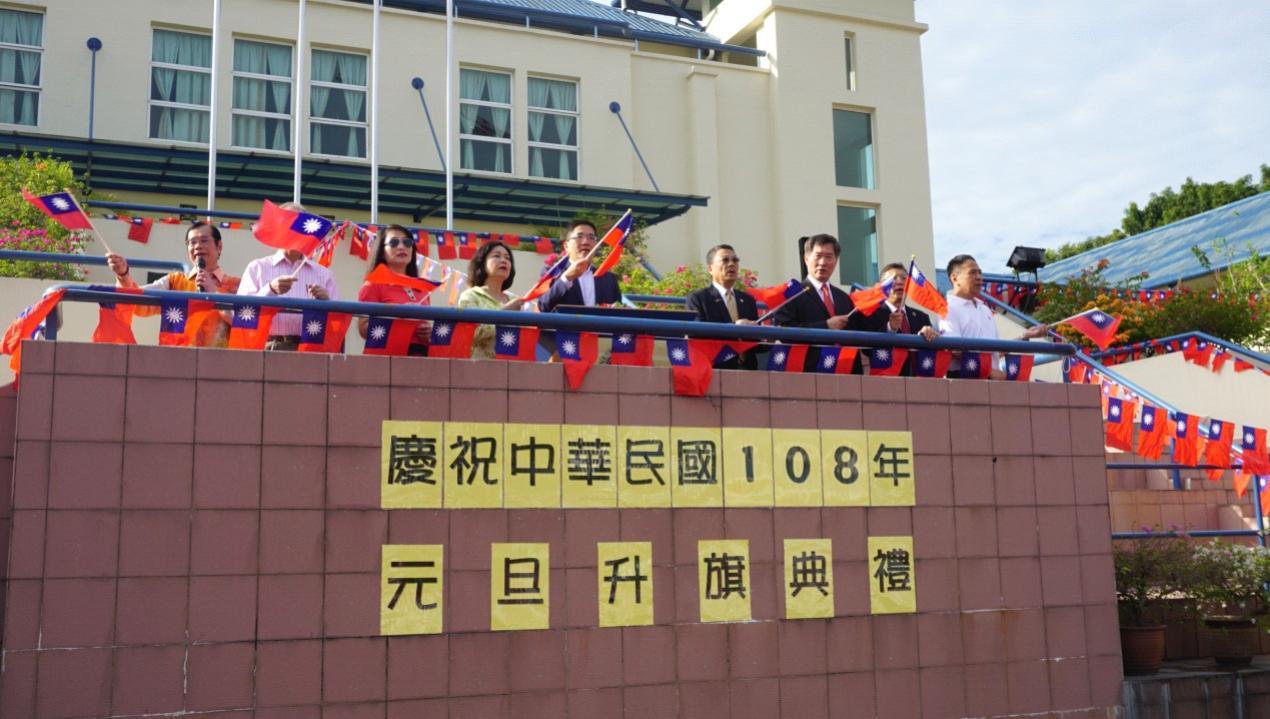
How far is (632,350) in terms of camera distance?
781cm

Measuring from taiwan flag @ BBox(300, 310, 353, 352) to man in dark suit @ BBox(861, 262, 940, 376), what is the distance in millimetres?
3877

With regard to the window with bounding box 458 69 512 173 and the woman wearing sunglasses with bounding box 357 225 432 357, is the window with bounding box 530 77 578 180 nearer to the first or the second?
the window with bounding box 458 69 512 173

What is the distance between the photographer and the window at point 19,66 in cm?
1894

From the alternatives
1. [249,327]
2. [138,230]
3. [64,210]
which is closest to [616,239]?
[249,327]

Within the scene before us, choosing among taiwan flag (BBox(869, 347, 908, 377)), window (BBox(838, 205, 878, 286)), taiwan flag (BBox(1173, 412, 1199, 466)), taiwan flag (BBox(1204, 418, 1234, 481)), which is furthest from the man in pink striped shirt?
window (BBox(838, 205, 878, 286))

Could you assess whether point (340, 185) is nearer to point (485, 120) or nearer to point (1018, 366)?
point (485, 120)

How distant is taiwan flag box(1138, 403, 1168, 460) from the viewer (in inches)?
443

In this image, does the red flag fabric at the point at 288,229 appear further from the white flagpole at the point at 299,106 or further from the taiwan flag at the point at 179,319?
the white flagpole at the point at 299,106

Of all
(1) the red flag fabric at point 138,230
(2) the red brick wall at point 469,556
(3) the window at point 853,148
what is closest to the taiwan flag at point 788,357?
(2) the red brick wall at point 469,556

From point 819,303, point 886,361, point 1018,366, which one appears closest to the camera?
point 886,361

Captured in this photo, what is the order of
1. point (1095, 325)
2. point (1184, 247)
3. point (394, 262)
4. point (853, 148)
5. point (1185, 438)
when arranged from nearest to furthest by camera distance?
point (394, 262)
point (1095, 325)
point (1185, 438)
point (853, 148)
point (1184, 247)

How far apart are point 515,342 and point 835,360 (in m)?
2.29

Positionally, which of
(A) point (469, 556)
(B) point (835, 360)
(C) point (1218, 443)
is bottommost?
(A) point (469, 556)

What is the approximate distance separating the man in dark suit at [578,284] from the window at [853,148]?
16.8 m
